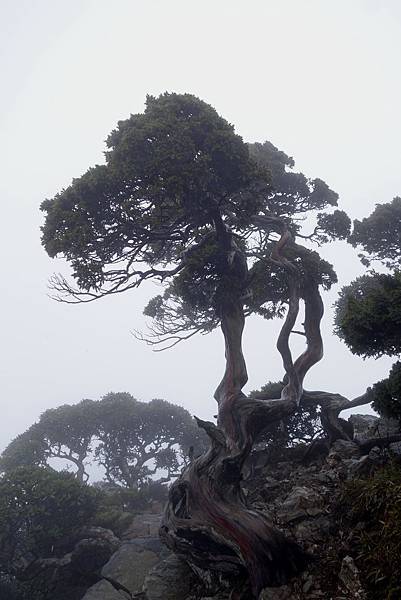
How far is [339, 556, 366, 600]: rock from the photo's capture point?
19.5 feet

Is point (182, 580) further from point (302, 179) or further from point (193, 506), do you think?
point (302, 179)

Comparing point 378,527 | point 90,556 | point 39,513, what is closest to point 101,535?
point 90,556

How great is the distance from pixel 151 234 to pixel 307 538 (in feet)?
32.1

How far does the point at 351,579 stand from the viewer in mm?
6262

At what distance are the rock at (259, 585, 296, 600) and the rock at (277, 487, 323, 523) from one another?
169 centimetres

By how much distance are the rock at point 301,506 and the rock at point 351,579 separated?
6.91 ft

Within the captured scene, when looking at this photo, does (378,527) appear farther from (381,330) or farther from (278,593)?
(381,330)

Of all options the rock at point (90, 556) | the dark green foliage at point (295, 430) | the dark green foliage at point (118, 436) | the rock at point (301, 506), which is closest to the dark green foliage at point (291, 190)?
the dark green foliage at point (295, 430)

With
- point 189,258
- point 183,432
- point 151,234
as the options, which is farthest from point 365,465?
point 183,432

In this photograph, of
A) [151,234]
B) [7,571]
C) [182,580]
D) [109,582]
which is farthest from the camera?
[7,571]

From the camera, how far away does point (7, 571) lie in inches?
555

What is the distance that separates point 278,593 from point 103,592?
6.79 meters

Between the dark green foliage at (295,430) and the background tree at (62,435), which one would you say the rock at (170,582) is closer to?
the dark green foliage at (295,430)

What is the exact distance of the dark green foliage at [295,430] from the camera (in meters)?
16.3
